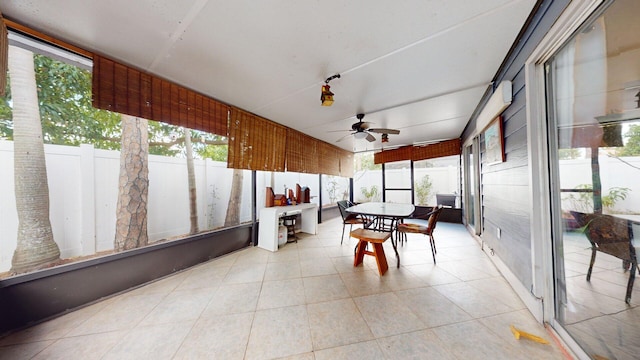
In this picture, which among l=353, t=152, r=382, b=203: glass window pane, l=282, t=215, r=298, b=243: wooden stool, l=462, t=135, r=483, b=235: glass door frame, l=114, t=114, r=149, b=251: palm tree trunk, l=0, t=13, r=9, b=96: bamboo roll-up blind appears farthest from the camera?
l=353, t=152, r=382, b=203: glass window pane

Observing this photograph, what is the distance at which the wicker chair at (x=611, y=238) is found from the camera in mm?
1038

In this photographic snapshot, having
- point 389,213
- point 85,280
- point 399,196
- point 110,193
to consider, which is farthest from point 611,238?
point 399,196

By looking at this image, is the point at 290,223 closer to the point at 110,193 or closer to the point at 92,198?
the point at 110,193

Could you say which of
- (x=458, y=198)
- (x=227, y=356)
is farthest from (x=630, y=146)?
(x=458, y=198)

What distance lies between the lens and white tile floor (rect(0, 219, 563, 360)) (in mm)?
1336

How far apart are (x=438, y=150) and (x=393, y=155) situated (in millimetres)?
1235

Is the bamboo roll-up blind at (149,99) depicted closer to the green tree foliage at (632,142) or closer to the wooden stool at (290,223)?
the wooden stool at (290,223)

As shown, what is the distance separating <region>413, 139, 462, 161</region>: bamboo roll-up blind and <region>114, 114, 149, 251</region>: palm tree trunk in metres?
6.19

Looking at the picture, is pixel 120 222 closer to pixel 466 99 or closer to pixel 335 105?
pixel 335 105

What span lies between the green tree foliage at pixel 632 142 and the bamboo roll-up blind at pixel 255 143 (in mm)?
3707

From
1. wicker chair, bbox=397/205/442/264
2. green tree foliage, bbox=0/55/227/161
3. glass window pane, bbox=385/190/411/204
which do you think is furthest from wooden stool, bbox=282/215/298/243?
glass window pane, bbox=385/190/411/204

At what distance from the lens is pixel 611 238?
3.75ft

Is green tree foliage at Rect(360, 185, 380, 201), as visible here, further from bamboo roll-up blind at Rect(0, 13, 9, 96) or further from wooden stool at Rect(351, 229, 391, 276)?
bamboo roll-up blind at Rect(0, 13, 9, 96)

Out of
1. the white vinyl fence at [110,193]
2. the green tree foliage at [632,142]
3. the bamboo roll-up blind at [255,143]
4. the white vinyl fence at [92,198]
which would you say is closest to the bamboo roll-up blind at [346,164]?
the bamboo roll-up blind at [255,143]
